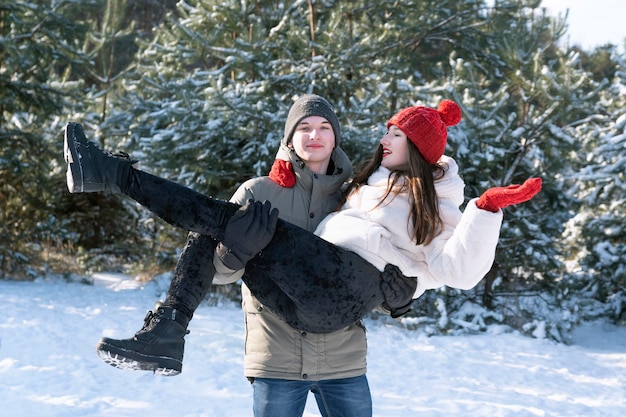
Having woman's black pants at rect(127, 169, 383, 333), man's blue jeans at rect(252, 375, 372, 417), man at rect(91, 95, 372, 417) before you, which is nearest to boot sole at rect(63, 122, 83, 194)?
woman's black pants at rect(127, 169, 383, 333)

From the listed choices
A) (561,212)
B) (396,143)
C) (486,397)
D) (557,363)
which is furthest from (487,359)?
(396,143)

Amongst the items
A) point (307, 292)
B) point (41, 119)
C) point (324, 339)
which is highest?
point (41, 119)

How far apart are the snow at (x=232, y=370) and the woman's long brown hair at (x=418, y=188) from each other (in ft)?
Answer: 8.02

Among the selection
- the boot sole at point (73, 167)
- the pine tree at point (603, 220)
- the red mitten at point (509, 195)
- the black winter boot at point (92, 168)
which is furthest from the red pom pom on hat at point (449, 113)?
the pine tree at point (603, 220)

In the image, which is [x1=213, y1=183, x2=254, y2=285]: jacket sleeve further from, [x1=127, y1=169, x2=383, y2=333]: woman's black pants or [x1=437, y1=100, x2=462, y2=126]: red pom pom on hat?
[x1=437, y1=100, x2=462, y2=126]: red pom pom on hat

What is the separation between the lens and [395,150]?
7.24 feet

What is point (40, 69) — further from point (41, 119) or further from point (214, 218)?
point (214, 218)

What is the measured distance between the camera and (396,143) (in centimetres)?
220

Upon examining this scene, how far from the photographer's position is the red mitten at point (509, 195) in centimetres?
173

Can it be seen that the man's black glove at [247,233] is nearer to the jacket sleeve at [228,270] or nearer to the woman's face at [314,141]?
the jacket sleeve at [228,270]

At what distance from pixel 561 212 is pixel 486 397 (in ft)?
9.79

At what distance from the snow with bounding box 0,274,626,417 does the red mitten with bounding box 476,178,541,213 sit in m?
2.76

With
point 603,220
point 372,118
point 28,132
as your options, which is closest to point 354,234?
point 372,118

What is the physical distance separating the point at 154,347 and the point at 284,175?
737 mm
